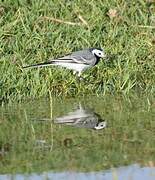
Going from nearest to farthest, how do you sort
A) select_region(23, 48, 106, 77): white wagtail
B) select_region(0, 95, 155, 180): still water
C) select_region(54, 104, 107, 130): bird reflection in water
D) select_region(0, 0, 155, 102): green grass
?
select_region(0, 95, 155, 180): still water < select_region(54, 104, 107, 130): bird reflection in water < select_region(0, 0, 155, 102): green grass < select_region(23, 48, 106, 77): white wagtail

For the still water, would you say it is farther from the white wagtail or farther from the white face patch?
the white face patch

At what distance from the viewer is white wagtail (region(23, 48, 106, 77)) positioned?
945 cm

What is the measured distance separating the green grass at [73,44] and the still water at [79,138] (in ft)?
1.03

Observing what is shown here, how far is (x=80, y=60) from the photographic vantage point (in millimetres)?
9859

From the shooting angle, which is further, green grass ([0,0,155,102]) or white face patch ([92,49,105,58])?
white face patch ([92,49,105,58])

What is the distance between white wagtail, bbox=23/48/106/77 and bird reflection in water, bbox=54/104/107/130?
1.41 meters

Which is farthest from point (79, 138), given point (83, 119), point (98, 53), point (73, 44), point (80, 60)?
point (73, 44)

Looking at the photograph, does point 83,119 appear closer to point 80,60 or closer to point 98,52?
point 98,52

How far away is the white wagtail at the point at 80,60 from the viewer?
9445 mm

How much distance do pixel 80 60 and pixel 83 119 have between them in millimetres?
2164

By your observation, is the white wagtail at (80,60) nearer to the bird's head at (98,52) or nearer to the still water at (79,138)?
the bird's head at (98,52)

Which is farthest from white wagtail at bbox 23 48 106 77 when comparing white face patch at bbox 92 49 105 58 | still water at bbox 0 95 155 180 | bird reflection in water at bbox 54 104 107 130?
bird reflection in water at bbox 54 104 107 130

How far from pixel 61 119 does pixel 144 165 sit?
161 centimetres

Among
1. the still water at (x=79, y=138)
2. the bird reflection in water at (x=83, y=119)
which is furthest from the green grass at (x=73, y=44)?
the bird reflection in water at (x=83, y=119)
